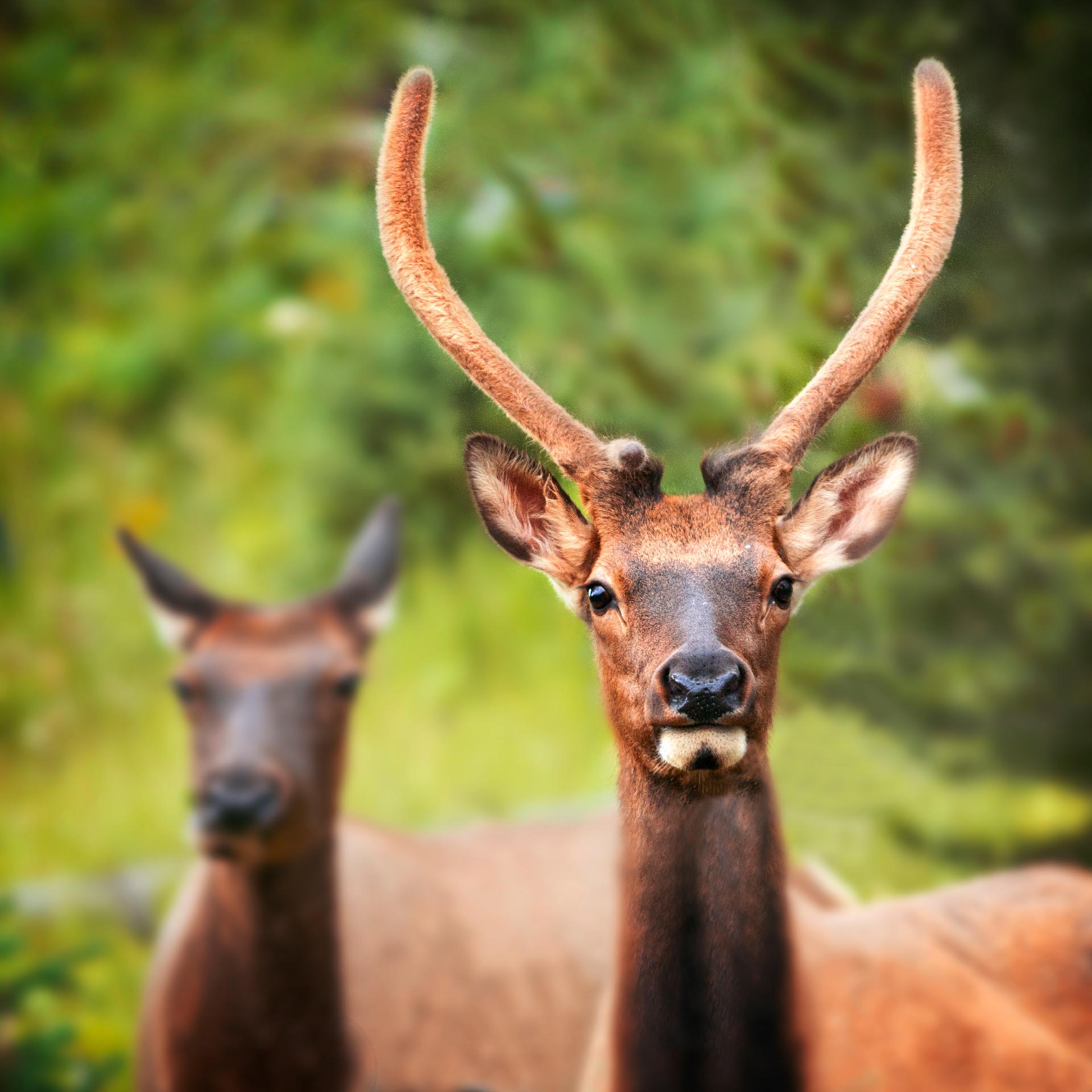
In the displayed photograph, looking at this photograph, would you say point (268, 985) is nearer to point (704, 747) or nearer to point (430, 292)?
point (704, 747)

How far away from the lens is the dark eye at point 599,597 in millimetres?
3236

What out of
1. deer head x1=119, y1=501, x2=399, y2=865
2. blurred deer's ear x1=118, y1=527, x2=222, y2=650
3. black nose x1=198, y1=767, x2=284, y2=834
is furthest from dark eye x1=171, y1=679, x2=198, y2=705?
black nose x1=198, y1=767, x2=284, y2=834

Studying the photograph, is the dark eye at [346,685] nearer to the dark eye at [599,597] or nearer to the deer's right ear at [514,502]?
the deer's right ear at [514,502]

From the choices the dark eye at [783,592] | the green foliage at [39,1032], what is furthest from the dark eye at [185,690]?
the dark eye at [783,592]

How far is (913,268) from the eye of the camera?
3.37m

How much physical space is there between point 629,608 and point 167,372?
7434mm

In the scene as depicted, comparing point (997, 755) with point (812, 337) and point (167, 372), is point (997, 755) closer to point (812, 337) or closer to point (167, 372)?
point (812, 337)

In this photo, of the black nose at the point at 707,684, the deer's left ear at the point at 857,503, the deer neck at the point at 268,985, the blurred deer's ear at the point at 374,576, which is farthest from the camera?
the blurred deer's ear at the point at 374,576

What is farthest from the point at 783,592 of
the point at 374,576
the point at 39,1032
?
the point at 39,1032

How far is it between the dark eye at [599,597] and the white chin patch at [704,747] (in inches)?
14.4

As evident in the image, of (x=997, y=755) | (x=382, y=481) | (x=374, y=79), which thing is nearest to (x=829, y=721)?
(x=997, y=755)

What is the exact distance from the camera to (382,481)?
8508 mm

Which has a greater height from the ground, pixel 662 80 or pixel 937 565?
pixel 662 80

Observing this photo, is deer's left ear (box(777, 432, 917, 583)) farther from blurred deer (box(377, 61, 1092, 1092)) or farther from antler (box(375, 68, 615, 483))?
antler (box(375, 68, 615, 483))
